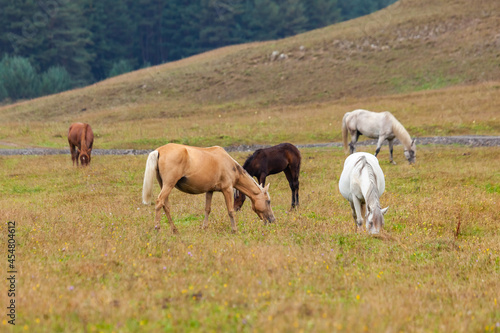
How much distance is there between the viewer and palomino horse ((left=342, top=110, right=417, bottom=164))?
2158 centimetres

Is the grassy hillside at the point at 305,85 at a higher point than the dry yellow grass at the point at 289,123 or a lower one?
higher

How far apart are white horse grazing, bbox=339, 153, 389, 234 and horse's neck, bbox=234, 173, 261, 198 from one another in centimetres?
201

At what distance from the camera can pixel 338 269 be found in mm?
8094

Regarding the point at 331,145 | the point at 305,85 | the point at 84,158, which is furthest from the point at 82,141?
the point at 305,85

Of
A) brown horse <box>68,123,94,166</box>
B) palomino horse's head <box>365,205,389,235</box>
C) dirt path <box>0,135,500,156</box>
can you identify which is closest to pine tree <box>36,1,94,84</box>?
dirt path <box>0,135,500,156</box>

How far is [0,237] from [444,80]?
41.9m

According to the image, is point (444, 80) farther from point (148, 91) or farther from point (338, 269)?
point (338, 269)

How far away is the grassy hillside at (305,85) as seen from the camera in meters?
34.8

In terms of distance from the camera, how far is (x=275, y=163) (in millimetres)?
14891

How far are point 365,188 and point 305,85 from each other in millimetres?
40457

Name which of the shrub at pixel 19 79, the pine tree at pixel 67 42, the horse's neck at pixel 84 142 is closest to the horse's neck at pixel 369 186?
the horse's neck at pixel 84 142

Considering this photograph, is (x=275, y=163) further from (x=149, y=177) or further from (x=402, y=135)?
(x=402, y=135)

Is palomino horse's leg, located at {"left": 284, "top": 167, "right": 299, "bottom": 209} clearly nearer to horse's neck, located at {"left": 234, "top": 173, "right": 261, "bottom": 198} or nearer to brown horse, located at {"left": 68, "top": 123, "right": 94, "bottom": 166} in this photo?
horse's neck, located at {"left": 234, "top": 173, "right": 261, "bottom": 198}

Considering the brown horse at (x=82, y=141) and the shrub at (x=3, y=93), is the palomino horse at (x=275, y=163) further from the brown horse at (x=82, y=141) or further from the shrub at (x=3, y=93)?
the shrub at (x=3, y=93)
